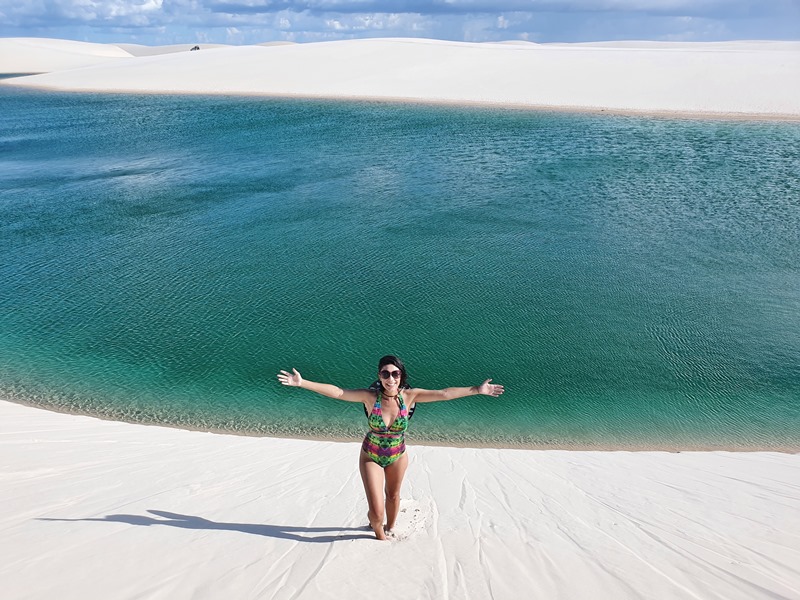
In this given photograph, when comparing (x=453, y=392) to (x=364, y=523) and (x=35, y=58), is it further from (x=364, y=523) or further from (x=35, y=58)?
(x=35, y=58)

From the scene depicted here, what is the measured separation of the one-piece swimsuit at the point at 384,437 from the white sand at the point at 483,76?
53446 millimetres

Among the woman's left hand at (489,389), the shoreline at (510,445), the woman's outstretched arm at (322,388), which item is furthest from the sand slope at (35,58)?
the woman's left hand at (489,389)

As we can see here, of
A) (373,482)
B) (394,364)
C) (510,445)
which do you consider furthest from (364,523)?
(510,445)

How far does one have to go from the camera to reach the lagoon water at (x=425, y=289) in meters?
11.0

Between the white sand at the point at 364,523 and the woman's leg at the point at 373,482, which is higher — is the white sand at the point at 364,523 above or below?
below

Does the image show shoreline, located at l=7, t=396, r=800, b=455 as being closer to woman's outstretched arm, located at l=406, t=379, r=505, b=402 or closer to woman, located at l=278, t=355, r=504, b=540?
woman, located at l=278, t=355, r=504, b=540

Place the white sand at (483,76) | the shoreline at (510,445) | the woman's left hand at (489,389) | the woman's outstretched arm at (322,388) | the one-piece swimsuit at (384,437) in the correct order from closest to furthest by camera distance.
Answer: the woman's outstretched arm at (322,388) < the woman's left hand at (489,389) < the one-piece swimsuit at (384,437) < the shoreline at (510,445) < the white sand at (483,76)

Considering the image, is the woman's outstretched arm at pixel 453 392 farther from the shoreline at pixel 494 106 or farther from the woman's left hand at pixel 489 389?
the shoreline at pixel 494 106

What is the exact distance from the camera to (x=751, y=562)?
16.3 ft

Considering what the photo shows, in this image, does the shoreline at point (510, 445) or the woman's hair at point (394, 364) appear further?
the shoreline at point (510, 445)

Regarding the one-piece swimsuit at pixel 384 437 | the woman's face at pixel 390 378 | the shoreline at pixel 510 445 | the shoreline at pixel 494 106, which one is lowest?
the shoreline at pixel 510 445

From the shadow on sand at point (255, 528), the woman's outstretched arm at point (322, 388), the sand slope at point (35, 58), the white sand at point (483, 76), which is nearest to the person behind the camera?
the woman's outstretched arm at point (322, 388)

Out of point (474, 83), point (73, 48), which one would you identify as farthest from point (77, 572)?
point (73, 48)

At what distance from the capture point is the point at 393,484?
5.16m
